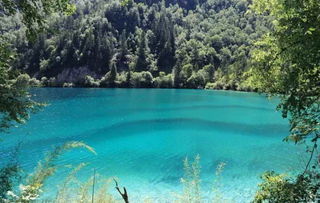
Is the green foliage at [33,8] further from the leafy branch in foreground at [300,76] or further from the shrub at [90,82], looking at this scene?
the shrub at [90,82]

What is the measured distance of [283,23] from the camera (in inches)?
251

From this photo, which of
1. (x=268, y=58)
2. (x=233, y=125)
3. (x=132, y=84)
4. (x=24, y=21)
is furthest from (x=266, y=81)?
(x=132, y=84)

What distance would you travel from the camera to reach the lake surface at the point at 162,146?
83.3 ft

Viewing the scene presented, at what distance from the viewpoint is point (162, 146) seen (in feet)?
127

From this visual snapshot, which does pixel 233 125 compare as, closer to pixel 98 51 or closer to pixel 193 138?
pixel 193 138

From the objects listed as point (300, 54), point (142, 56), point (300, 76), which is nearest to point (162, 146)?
point (300, 76)

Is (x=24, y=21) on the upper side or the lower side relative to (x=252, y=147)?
upper

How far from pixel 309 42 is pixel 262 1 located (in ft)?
8.30

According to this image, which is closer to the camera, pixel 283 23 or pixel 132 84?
pixel 283 23

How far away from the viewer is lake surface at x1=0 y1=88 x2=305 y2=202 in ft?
83.3

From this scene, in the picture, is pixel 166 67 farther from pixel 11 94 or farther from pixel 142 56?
pixel 11 94

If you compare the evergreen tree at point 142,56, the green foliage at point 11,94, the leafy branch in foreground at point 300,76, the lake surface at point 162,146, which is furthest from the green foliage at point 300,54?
the evergreen tree at point 142,56

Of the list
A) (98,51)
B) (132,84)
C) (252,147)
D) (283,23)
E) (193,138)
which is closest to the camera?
(283,23)

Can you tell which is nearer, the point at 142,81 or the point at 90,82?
the point at 142,81
